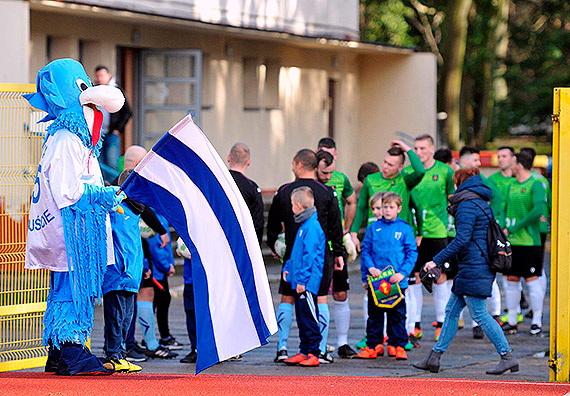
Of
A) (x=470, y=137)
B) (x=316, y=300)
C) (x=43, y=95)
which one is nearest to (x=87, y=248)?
(x=43, y=95)

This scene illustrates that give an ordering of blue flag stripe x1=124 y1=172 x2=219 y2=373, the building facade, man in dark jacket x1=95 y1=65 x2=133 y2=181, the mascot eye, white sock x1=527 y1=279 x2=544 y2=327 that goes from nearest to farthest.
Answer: blue flag stripe x1=124 y1=172 x2=219 y2=373 < the mascot eye < white sock x1=527 y1=279 x2=544 y2=327 < man in dark jacket x1=95 y1=65 x2=133 y2=181 < the building facade

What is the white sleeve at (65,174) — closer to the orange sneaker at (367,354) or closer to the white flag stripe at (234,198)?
the white flag stripe at (234,198)

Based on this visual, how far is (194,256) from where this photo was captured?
7.19 meters

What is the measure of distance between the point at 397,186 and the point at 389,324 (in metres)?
1.45

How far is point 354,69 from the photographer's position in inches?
1033

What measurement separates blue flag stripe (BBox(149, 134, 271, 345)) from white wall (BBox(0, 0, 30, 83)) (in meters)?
7.51

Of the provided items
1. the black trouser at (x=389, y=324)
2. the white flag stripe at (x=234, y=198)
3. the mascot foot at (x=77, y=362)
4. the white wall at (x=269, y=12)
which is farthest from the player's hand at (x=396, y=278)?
the white wall at (x=269, y=12)

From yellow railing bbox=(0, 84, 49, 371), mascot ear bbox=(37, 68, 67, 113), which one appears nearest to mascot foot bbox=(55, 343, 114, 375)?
yellow railing bbox=(0, 84, 49, 371)

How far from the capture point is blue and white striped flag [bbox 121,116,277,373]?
7.14 m

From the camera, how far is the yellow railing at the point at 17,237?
27.1 feet

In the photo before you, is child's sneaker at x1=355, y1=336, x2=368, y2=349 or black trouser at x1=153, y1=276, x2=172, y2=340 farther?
child's sneaker at x1=355, y1=336, x2=368, y2=349

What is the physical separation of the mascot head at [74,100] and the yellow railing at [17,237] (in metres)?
0.89

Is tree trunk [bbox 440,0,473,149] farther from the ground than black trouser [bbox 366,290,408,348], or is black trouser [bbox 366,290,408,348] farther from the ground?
tree trunk [bbox 440,0,473,149]

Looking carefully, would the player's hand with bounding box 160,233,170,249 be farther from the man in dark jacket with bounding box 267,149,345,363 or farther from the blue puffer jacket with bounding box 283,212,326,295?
the blue puffer jacket with bounding box 283,212,326,295
